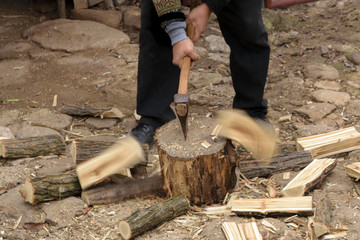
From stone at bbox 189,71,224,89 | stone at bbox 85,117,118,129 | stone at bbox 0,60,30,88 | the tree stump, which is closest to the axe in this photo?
the tree stump

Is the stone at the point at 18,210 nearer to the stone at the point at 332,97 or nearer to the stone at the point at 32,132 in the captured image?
the stone at the point at 32,132

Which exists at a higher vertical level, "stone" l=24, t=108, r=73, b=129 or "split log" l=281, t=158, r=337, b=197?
"split log" l=281, t=158, r=337, b=197

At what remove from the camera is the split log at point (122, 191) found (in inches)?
113

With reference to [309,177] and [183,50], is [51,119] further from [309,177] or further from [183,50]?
[309,177]

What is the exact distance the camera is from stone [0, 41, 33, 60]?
530 centimetres

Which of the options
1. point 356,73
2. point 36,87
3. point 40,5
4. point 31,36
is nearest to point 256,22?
point 356,73

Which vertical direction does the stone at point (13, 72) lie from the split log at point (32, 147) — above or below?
above

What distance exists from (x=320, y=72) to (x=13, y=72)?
3.23 m

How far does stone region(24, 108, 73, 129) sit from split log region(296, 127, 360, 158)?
195cm

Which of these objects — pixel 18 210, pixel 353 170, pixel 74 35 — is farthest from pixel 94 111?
pixel 353 170

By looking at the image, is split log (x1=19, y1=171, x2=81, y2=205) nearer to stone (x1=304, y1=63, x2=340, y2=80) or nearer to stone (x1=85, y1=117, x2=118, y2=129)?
stone (x1=85, y1=117, x2=118, y2=129)

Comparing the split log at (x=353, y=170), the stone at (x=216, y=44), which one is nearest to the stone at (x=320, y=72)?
the stone at (x=216, y=44)

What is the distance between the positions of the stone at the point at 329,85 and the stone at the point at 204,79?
0.98 metres

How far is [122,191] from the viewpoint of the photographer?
2945mm
